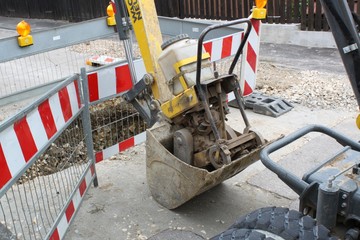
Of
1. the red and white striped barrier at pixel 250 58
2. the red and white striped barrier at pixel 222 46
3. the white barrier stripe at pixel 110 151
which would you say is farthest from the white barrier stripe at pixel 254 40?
the white barrier stripe at pixel 110 151

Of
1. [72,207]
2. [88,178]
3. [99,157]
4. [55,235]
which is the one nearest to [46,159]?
[99,157]

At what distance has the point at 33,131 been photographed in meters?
2.85

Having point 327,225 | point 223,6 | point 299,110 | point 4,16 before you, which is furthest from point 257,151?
point 4,16

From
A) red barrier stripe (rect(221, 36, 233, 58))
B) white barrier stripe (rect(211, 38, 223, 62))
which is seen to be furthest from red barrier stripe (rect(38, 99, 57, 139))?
red barrier stripe (rect(221, 36, 233, 58))

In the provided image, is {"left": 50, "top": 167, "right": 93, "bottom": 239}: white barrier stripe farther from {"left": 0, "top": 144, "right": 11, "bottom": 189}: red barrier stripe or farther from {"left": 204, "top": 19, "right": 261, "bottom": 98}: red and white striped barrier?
{"left": 204, "top": 19, "right": 261, "bottom": 98}: red and white striped barrier

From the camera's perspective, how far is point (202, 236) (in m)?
3.49

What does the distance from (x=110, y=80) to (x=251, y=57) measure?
2.41 metres

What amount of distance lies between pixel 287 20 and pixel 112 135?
697cm

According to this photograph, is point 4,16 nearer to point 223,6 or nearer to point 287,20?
point 223,6

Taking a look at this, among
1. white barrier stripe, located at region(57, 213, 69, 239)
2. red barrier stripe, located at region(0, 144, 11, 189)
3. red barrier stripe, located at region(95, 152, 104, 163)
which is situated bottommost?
white barrier stripe, located at region(57, 213, 69, 239)

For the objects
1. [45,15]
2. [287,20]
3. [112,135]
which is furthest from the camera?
[45,15]

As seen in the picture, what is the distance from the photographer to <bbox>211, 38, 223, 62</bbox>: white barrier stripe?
5.10 meters

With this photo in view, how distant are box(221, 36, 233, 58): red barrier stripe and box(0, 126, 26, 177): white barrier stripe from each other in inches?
125

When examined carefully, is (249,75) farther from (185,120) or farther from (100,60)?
(100,60)
